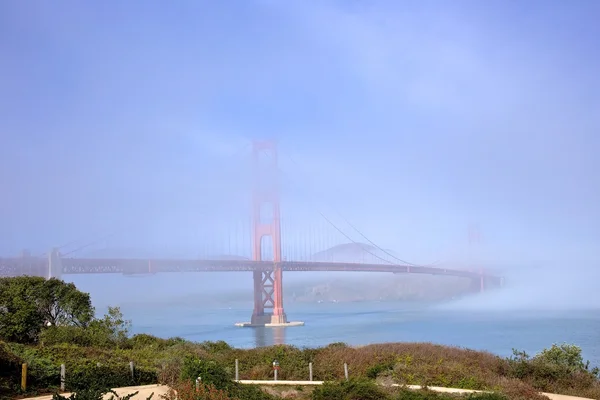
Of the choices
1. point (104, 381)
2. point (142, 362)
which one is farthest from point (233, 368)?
point (104, 381)

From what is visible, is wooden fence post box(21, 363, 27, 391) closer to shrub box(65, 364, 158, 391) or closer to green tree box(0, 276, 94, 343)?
shrub box(65, 364, 158, 391)

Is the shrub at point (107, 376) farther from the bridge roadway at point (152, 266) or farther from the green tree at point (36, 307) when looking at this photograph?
the bridge roadway at point (152, 266)

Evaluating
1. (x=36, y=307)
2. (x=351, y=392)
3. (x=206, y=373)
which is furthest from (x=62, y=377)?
(x=36, y=307)

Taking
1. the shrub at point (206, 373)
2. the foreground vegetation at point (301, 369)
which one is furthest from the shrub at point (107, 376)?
the shrub at point (206, 373)

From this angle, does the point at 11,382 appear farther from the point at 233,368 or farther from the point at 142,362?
Result: the point at 233,368

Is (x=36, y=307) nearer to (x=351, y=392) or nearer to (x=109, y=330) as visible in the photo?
(x=109, y=330)

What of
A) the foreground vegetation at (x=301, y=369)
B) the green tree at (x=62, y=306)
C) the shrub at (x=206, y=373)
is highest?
the green tree at (x=62, y=306)
